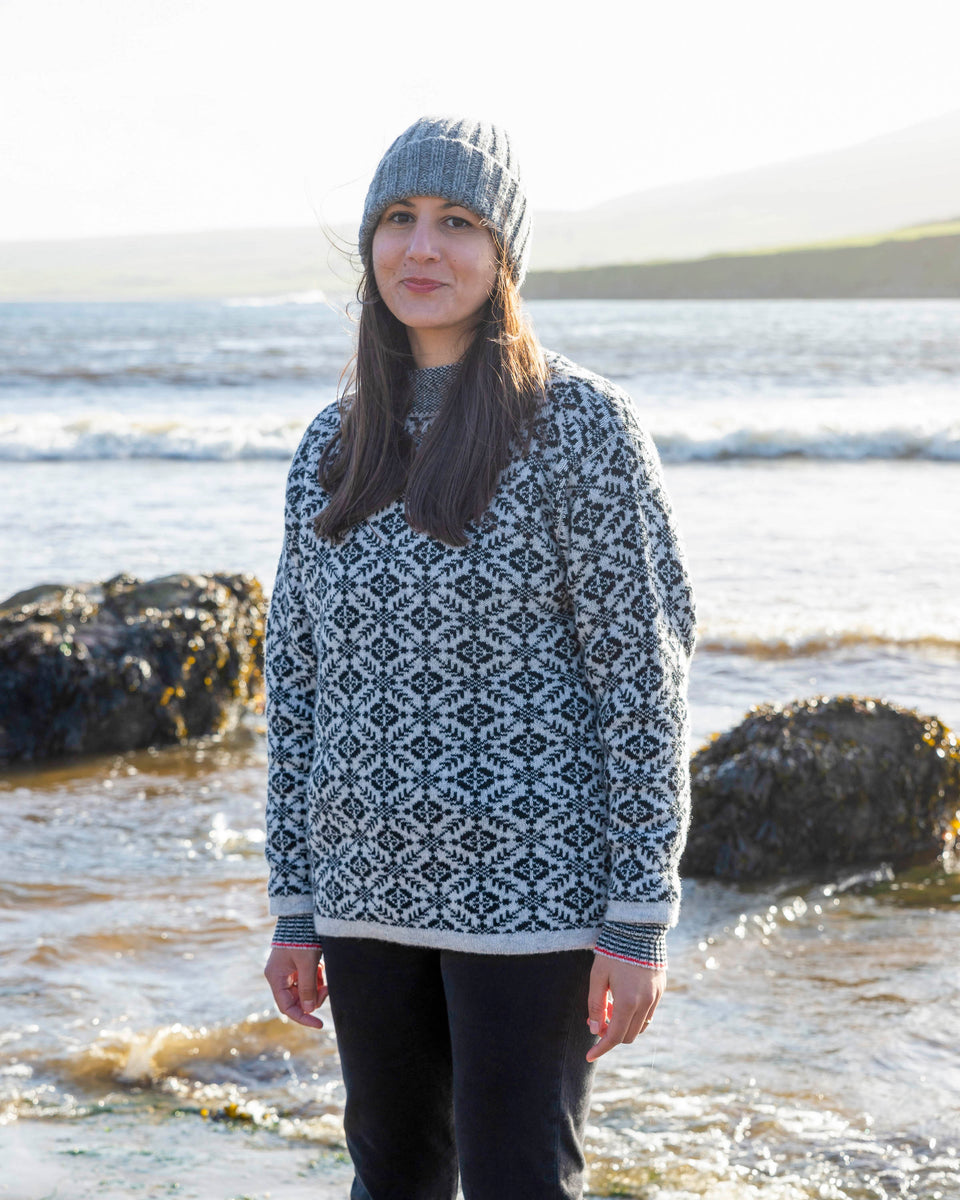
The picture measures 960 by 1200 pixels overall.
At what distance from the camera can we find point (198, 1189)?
280cm

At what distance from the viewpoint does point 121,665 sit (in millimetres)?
6398

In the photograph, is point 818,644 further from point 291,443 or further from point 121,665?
point 291,443

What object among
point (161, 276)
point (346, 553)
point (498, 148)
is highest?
point (161, 276)

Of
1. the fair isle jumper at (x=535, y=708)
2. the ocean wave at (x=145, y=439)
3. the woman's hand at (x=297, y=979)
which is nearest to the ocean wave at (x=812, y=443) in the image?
the ocean wave at (x=145, y=439)

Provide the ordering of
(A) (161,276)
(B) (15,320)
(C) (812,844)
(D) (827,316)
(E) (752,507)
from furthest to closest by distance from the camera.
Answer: (A) (161,276) → (B) (15,320) → (D) (827,316) → (E) (752,507) → (C) (812,844)

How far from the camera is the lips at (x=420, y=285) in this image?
1963 mm

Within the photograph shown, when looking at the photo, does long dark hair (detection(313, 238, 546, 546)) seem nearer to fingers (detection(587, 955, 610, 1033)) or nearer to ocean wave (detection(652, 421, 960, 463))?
fingers (detection(587, 955, 610, 1033))

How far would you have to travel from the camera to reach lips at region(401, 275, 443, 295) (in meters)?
1.96

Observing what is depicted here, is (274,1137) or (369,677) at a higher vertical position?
(369,677)

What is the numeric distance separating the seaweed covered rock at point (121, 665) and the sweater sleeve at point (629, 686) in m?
4.93

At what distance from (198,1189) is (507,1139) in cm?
132

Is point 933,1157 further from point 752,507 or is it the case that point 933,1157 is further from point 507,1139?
point 752,507

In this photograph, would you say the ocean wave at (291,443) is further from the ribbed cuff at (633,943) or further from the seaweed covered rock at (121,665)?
the ribbed cuff at (633,943)

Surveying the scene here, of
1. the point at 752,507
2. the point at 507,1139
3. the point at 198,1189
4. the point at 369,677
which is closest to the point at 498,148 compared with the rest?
the point at 369,677
